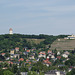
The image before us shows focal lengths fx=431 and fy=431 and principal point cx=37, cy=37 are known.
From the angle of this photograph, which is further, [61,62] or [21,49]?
[21,49]

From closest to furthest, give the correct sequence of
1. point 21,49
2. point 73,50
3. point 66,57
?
point 66,57
point 73,50
point 21,49

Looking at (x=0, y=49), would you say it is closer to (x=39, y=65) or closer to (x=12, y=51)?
(x=12, y=51)

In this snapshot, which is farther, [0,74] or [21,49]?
[21,49]

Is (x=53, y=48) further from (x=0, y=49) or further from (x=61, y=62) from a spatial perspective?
(x=61, y=62)

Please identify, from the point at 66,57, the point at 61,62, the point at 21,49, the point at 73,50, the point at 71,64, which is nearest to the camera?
the point at 71,64

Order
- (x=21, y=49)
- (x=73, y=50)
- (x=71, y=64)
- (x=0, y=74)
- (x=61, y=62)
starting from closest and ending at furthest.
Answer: (x=0, y=74) < (x=71, y=64) < (x=61, y=62) < (x=73, y=50) < (x=21, y=49)

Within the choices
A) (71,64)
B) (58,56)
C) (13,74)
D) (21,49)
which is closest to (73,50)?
(58,56)

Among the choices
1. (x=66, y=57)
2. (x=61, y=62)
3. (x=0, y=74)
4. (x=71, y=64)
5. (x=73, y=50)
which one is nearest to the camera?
(x=0, y=74)

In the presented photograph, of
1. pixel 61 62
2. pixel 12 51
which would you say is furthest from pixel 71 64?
pixel 12 51

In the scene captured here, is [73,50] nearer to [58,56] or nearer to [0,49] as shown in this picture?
[58,56]
